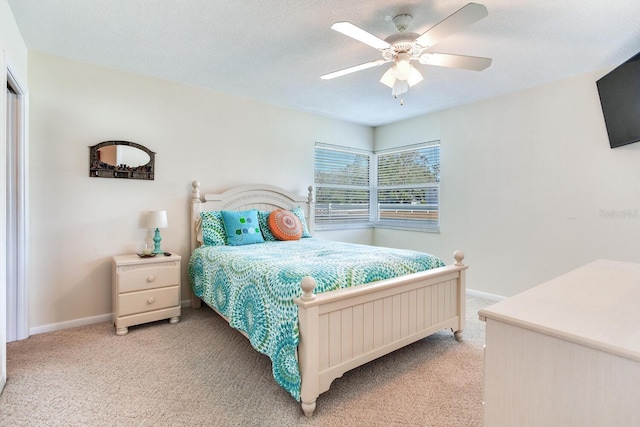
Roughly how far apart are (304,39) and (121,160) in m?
2.08

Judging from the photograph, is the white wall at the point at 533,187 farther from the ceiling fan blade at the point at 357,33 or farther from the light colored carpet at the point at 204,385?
the ceiling fan blade at the point at 357,33

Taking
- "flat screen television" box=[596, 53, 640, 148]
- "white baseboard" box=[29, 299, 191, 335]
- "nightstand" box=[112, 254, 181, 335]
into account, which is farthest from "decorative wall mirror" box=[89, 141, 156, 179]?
"flat screen television" box=[596, 53, 640, 148]

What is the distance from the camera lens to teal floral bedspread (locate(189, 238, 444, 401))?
1.79 metres

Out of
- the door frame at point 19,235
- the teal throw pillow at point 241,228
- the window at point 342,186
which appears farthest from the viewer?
the window at point 342,186

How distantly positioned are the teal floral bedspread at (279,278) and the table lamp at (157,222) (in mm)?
439

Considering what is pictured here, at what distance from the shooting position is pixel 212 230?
3248 millimetres

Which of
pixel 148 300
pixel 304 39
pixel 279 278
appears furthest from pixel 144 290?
pixel 304 39

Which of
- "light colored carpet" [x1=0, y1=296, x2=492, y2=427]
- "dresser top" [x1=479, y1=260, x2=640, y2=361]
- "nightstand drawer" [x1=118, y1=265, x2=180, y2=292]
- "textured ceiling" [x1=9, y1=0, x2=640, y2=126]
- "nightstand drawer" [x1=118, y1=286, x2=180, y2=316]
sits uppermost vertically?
"textured ceiling" [x1=9, y1=0, x2=640, y2=126]

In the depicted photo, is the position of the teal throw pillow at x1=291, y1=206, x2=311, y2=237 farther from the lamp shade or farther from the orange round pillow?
the lamp shade

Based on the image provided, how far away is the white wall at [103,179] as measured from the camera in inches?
107

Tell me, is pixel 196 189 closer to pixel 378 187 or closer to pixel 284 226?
pixel 284 226

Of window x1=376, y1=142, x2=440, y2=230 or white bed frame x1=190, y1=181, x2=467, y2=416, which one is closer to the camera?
Answer: white bed frame x1=190, y1=181, x2=467, y2=416

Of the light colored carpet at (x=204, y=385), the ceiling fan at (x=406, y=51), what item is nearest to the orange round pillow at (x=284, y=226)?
the light colored carpet at (x=204, y=385)

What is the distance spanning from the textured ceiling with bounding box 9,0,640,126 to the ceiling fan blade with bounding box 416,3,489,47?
9.6 inches
